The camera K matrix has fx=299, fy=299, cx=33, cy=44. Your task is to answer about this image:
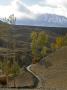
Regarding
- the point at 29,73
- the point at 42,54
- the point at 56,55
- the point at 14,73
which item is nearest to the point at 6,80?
the point at 14,73

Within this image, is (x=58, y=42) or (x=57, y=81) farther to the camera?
(x=58, y=42)

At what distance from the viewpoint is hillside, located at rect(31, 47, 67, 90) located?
68.6m

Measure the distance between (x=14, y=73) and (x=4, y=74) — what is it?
3.46 metres

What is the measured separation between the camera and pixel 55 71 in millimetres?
87812

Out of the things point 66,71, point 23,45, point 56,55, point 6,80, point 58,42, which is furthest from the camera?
point 23,45

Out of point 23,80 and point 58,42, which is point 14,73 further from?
point 58,42

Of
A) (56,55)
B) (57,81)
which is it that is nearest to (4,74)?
(57,81)

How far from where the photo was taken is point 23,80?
87.0 meters

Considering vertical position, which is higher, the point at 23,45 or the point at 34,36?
the point at 34,36

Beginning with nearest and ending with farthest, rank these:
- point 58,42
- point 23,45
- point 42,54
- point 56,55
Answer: point 56,55
point 42,54
point 58,42
point 23,45

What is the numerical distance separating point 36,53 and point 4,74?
151 ft

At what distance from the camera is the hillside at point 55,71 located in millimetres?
68625

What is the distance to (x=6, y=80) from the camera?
261 ft

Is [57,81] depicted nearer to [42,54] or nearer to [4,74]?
[4,74]
